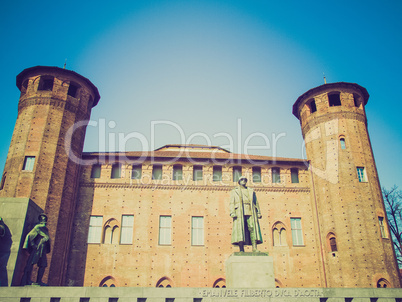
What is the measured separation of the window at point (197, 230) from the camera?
20.2m

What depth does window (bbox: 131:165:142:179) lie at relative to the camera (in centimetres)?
2178

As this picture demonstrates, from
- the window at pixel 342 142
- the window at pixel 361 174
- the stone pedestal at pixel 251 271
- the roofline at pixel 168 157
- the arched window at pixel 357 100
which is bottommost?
the stone pedestal at pixel 251 271

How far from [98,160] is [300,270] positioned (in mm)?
15087

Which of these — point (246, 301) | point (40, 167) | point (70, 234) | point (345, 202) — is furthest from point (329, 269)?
point (40, 167)

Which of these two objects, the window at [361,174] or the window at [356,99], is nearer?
the window at [361,174]

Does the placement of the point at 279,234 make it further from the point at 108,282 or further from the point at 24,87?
the point at 24,87

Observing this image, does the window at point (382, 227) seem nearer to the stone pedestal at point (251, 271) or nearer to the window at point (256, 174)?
the window at point (256, 174)

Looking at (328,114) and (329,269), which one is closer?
(329,269)

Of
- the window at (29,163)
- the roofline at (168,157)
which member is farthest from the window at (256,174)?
the window at (29,163)

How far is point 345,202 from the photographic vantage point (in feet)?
65.6

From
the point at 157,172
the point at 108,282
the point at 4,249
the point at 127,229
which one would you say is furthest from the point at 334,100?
the point at 4,249

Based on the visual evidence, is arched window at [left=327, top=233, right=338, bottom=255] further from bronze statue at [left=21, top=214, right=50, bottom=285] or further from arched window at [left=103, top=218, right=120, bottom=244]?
bronze statue at [left=21, top=214, right=50, bottom=285]

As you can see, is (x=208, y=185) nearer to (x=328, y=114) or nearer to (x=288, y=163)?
(x=288, y=163)

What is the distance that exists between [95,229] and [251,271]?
42.8 ft
